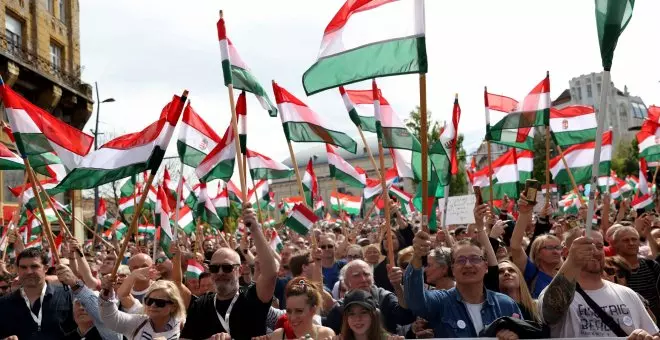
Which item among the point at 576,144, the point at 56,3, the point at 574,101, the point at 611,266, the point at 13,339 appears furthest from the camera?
the point at 574,101

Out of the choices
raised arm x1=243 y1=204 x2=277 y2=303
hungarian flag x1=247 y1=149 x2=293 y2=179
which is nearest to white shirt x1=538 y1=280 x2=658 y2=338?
raised arm x1=243 y1=204 x2=277 y2=303

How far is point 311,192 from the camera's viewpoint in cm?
1605

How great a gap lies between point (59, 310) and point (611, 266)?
465cm

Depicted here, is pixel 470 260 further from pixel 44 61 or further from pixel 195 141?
pixel 44 61

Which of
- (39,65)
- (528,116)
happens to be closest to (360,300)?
(528,116)

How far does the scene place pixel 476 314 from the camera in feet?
16.0

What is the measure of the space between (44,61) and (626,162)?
177ft

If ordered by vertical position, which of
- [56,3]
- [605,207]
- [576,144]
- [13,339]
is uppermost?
[56,3]

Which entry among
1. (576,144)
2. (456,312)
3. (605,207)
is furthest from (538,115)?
(456,312)

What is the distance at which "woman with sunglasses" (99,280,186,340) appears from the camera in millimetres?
5438

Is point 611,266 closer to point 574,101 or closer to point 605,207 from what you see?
point 605,207

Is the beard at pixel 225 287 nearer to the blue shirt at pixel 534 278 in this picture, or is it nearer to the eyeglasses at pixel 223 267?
the eyeglasses at pixel 223 267

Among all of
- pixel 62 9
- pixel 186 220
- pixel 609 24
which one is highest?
pixel 62 9

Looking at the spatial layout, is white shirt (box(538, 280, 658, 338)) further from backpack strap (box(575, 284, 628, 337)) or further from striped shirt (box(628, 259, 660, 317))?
striped shirt (box(628, 259, 660, 317))
